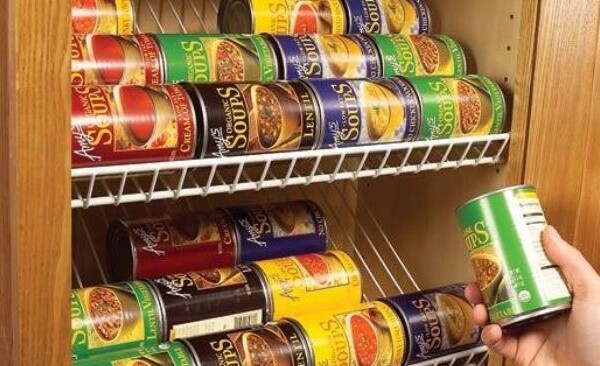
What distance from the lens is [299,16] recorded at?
120 cm

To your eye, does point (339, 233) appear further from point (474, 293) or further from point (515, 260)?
point (515, 260)

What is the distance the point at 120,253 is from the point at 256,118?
12.3 inches

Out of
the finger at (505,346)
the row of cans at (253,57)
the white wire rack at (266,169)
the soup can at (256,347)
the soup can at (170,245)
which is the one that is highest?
the row of cans at (253,57)

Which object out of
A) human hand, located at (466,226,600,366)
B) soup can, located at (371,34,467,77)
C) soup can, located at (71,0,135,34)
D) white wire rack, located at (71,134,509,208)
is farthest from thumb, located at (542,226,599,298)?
soup can, located at (71,0,135,34)

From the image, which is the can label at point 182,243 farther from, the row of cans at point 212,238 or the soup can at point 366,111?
the soup can at point 366,111

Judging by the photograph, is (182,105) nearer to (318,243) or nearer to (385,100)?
(385,100)

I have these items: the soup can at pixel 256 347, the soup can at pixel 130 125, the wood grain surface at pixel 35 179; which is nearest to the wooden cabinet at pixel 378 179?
the wood grain surface at pixel 35 179

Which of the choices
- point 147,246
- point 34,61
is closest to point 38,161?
point 34,61

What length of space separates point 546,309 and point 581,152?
1.15 feet

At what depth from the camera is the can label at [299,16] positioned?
118 centimetres

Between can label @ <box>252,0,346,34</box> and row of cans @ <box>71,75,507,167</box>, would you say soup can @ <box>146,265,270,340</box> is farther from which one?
can label @ <box>252,0,346,34</box>

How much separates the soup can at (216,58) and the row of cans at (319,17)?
7 centimetres

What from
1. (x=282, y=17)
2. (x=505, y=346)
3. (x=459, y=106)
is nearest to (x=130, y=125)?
(x=282, y=17)

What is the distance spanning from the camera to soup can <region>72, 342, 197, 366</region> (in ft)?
3.18
